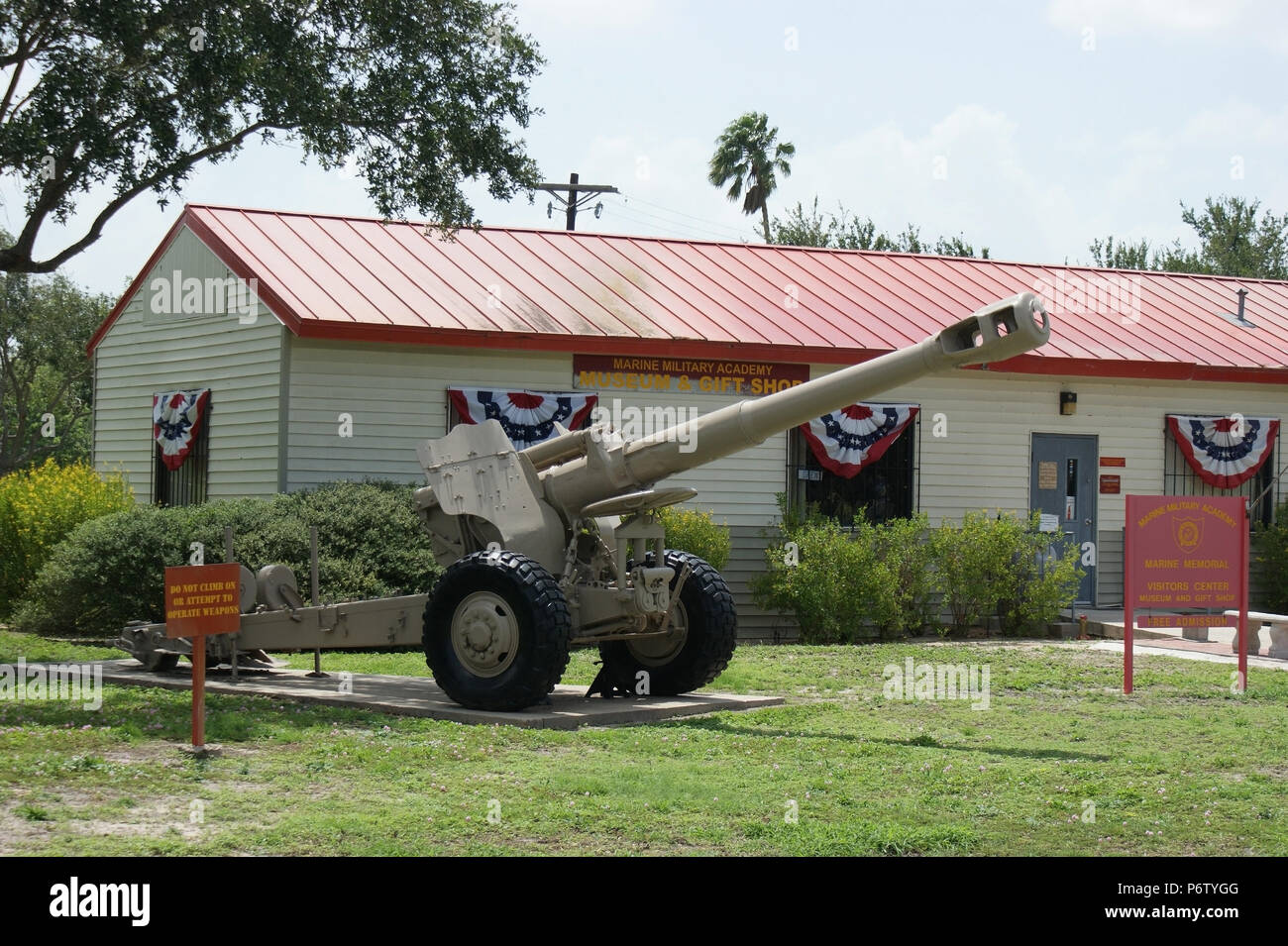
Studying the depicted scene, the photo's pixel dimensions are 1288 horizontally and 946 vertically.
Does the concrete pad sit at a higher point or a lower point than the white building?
lower

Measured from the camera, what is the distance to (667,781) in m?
7.91

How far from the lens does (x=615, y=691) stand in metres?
11.5

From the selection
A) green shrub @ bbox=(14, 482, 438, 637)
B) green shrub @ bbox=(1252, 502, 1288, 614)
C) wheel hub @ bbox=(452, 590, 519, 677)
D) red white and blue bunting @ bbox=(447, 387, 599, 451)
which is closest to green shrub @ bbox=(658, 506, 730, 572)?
red white and blue bunting @ bbox=(447, 387, 599, 451)

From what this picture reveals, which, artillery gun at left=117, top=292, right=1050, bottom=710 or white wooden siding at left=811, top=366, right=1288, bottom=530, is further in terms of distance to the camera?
white wooden siding at left=811, top=366, right=1288, bottom=530

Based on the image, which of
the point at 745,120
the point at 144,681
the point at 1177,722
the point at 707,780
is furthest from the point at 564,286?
the point at 745,120

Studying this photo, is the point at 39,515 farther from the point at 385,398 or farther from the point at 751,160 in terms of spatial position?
the point at 751,160

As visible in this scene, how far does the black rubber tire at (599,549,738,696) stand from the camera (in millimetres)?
11047

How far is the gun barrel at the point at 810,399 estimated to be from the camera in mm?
8594

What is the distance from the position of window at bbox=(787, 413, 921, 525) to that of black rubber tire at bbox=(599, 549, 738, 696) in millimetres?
7622

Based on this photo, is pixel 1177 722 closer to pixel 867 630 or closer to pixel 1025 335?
pixel 1025 335

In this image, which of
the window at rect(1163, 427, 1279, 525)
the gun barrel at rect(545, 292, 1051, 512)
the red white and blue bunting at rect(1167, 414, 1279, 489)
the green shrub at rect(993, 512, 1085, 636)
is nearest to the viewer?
the gun barrel at rect(545, 292, 1051, 512)

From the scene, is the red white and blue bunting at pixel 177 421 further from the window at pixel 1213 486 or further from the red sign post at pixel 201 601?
the window at pixel 1213 486

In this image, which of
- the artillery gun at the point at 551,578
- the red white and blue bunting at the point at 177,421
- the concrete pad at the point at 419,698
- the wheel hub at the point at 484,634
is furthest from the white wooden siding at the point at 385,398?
the wheel hub at the point at 484,634

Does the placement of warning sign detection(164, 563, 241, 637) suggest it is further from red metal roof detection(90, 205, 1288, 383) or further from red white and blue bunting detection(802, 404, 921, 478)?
red white and blue bunting detection(802, 404, 921, 478)
